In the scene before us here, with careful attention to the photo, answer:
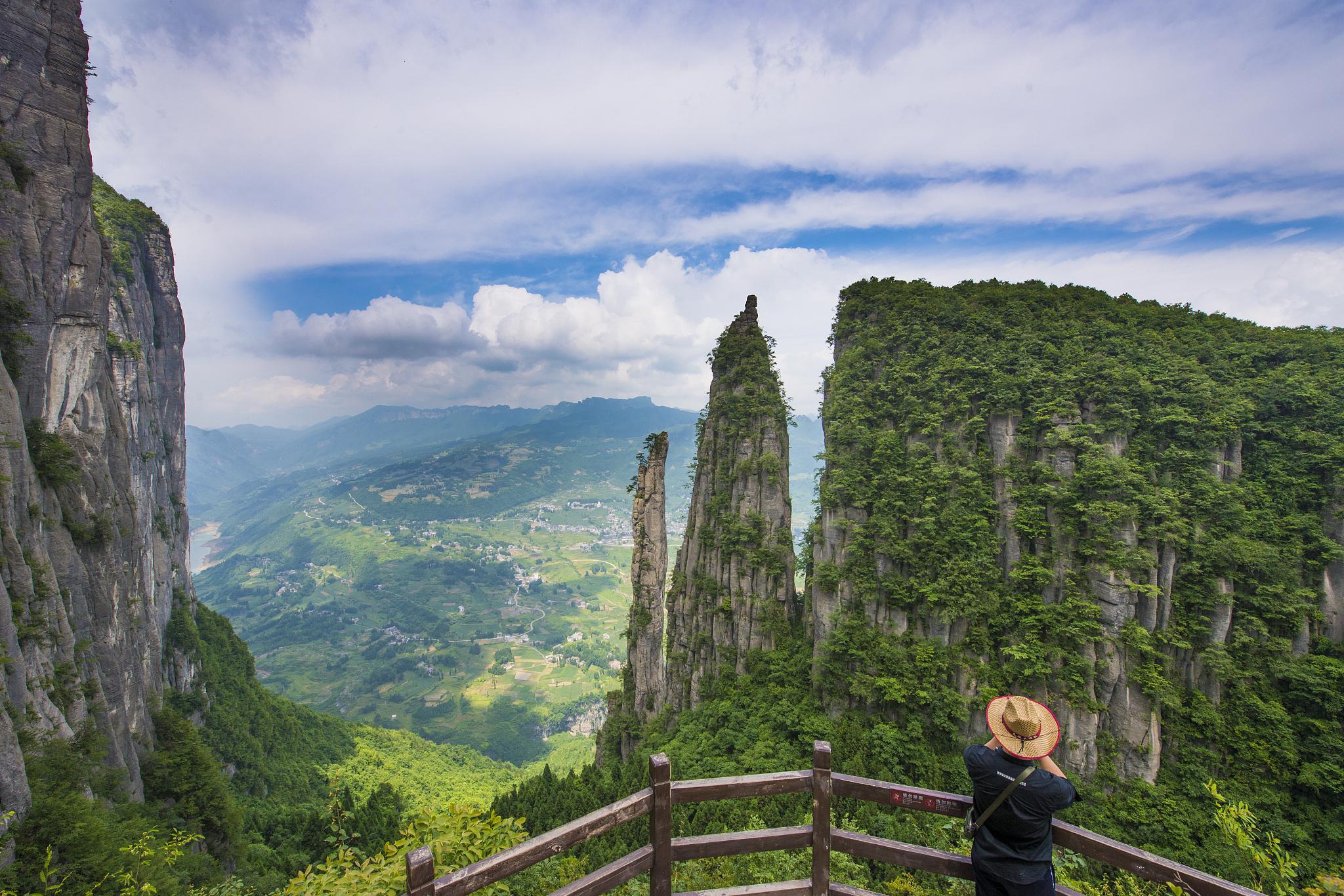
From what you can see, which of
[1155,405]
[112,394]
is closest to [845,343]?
[1155,405]

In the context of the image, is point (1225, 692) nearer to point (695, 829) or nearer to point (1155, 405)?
point (1155, 405)

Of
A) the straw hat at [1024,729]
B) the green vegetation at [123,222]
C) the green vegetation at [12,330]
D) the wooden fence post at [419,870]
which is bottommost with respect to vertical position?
the wooden fence post at [419,870]

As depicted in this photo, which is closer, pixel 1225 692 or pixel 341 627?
pixel 1225 692

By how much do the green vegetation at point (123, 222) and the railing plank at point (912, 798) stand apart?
77.7m

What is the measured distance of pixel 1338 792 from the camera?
2092cm

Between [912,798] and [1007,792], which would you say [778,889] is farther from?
[1007,792]

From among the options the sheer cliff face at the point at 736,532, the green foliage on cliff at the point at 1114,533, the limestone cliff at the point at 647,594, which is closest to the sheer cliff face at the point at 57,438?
the limestone cliff at the point at 647,594

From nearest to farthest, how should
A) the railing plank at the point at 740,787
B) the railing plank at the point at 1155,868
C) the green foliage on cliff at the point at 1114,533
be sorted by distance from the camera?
the railing plank at the point at 1155,868 → the railing plank at the point at 740,787 → the green foliage on cliff at the point at 1114,533

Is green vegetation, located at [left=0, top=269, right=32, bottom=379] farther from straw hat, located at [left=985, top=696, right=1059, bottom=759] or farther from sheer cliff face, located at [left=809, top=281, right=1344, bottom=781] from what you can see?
sheer cliff face, located at [left=809, top=281, right=1344, bottom=781]

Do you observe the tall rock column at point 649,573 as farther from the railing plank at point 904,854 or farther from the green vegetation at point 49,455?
the railing plank at point 904,854

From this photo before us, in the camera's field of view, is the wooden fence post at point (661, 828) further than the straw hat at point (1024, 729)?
Yes

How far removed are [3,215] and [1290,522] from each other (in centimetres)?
6125

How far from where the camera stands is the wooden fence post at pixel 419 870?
4.16 metres

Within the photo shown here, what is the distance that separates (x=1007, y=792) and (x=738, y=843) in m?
2.93
